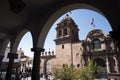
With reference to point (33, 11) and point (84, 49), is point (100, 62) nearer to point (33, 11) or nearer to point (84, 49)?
point (84, 49)

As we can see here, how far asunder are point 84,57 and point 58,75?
6.79 meters

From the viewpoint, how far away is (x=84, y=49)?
24.9 m

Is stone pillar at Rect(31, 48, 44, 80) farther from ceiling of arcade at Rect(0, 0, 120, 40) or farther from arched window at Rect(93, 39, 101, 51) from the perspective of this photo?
arched window at Rect(93, 39, 101, 51)

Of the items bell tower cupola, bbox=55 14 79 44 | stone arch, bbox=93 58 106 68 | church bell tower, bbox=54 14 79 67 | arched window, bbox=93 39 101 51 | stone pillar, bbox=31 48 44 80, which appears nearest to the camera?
stone pillar, bbox=31 48 44 80

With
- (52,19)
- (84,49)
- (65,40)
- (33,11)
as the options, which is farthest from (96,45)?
(33,11)

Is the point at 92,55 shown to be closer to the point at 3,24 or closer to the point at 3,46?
the point at 3,46

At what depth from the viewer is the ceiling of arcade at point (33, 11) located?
10.9ft

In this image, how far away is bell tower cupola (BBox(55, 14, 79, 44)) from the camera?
26609 millimetres

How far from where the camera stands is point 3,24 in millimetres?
6707

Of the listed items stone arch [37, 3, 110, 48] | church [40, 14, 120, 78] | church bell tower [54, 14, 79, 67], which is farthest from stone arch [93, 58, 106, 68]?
stone arch [37, 3, 110, 48]

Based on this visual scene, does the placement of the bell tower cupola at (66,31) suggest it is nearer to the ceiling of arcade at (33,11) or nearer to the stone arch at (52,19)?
the ceiling of arcade at (33,11)

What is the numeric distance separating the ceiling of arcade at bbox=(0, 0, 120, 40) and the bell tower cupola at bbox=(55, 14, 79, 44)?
19509mm

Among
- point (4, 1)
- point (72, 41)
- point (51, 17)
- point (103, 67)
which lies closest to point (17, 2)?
point (4, 1)

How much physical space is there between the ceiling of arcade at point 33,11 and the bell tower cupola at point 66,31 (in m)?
19.5
